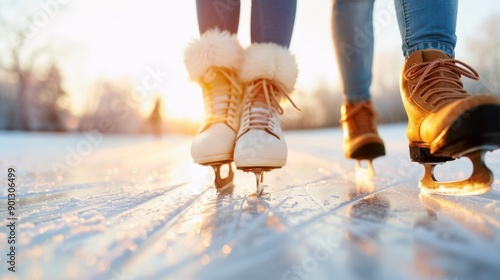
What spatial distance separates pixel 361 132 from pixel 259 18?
494 mm

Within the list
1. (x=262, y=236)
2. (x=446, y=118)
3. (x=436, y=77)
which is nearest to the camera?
(x=262, y=236)

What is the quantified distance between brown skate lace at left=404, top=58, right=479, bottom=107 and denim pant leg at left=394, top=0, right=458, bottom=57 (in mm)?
53

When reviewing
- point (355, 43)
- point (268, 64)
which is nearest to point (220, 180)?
point (268, 64)

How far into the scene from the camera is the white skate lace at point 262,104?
0.75 m

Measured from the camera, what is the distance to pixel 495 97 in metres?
0.50

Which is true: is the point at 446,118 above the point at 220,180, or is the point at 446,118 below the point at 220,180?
above

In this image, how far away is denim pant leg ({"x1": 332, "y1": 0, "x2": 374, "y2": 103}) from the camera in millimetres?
1078

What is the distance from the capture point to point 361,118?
1.03m

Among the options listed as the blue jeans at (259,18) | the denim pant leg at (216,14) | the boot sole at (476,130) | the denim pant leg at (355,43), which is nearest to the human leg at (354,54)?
the denim pant leg at (355,43)

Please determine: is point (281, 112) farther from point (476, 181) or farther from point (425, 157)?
point (476, 181)

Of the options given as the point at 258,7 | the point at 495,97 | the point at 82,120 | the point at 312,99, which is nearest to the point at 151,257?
the point at 495,97

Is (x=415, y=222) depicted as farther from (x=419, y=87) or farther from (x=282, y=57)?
(x=282, y=57)

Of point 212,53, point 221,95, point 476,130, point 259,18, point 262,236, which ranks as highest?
point 259,18

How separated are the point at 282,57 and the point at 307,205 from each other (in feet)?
1.42
